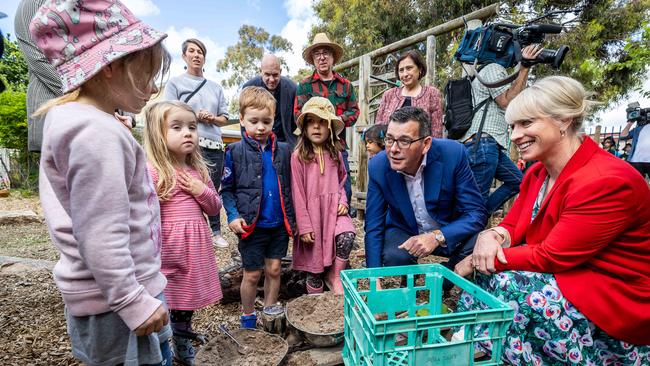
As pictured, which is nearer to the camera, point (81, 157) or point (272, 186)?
point (81, 157)

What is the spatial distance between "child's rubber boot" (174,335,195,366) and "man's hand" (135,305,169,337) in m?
1.08

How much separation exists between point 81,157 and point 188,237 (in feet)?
3.51

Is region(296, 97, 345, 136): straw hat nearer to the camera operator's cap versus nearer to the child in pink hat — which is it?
the child in pink hat

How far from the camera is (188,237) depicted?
6.26ft

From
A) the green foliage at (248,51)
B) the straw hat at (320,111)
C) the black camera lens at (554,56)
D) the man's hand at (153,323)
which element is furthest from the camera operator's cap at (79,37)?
the green foliage at (248,51)

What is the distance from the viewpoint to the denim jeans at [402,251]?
7.72 feet

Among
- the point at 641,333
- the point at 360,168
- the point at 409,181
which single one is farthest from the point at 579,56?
the point at 641,333

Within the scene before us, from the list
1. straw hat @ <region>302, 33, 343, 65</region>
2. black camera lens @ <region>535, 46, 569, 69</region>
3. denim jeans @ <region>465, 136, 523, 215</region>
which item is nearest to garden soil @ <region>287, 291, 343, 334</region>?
denim jeans @ <region>465, 136, 523, 215</region>

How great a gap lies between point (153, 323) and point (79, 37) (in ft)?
2.60

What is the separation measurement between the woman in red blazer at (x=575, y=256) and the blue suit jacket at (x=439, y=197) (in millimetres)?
592

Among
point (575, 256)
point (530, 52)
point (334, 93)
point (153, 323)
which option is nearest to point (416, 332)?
point (153, 323)

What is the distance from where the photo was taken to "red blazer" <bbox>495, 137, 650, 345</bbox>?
137 centimetres

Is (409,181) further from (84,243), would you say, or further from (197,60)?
(197,60)

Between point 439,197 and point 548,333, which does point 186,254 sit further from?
point 548,333
